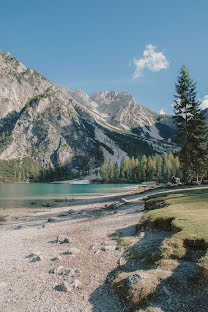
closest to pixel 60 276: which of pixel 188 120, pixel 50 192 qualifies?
pixel 188 120

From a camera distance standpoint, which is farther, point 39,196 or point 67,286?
point 39,196

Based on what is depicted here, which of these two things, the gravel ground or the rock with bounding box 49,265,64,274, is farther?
the rock with bounding box 49,265,64,274

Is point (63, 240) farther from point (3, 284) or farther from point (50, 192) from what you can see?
point (50, 192)

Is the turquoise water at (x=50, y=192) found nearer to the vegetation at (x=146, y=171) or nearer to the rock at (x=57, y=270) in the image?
the rock at (x=57, y=270)

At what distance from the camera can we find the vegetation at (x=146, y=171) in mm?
153875

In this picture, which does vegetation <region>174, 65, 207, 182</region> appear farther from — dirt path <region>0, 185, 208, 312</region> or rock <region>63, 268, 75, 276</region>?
rock <region>63, 268, 75, 276</region>

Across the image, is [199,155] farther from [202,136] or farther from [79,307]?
[79,307]

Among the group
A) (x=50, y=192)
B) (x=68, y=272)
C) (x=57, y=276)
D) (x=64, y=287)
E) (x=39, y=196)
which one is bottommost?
(x=50, y=192)

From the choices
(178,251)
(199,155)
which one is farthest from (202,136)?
(178,251)

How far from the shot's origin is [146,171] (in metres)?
168

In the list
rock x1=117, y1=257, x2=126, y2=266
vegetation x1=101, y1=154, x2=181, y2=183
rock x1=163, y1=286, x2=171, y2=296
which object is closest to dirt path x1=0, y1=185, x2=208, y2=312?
rock x1=117, y1=257, x2=126, y2=266

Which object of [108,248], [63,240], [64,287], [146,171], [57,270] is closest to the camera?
[64,287]

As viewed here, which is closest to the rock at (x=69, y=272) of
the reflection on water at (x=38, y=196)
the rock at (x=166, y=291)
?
→ the rock at (x=166, y=291)

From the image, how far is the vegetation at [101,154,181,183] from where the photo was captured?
153875mm
